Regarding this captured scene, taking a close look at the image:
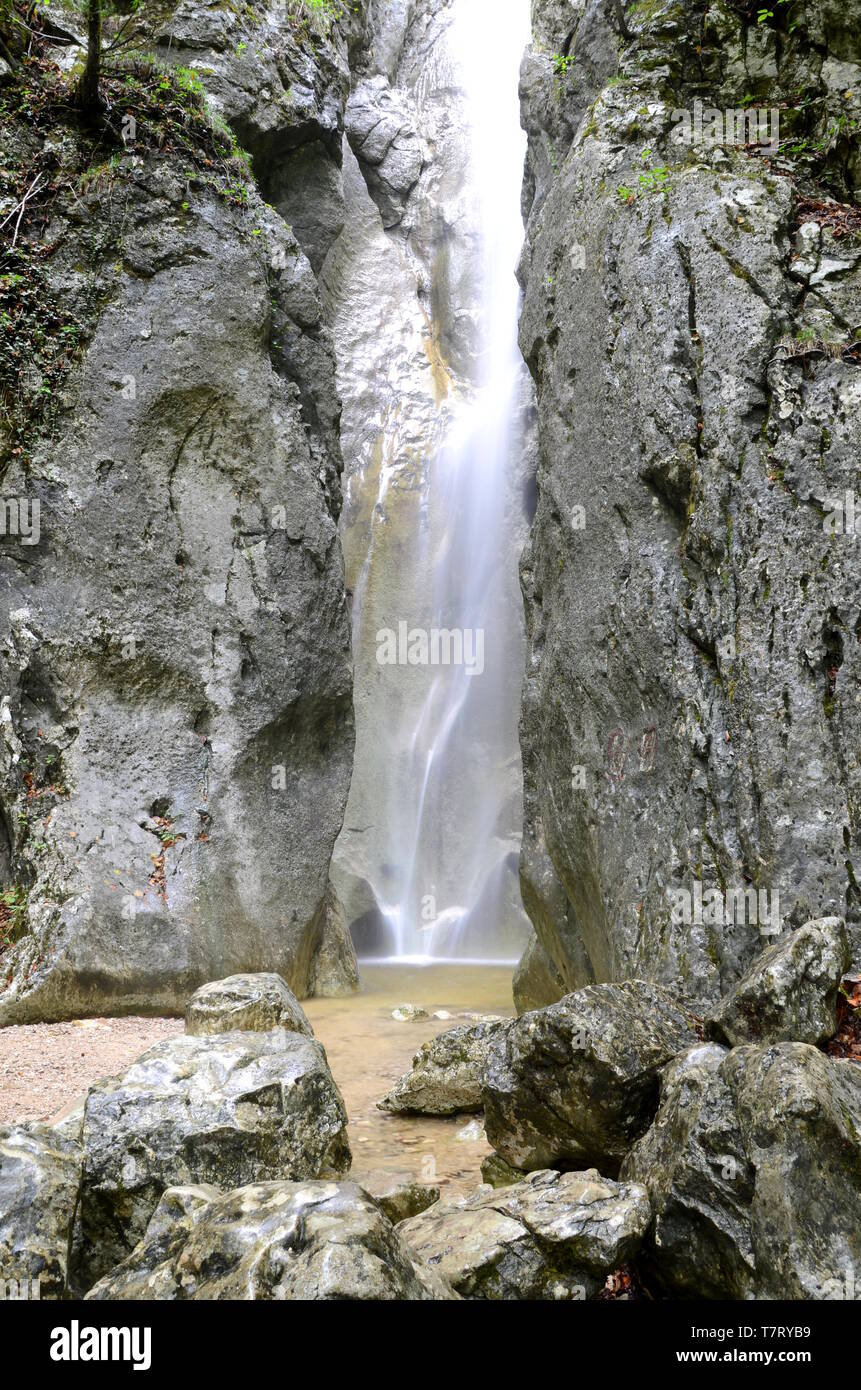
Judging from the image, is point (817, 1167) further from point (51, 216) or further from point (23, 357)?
point (51, 216)

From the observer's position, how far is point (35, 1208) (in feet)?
10.4

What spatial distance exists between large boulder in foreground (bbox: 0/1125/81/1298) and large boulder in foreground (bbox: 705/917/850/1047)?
2.72 meters

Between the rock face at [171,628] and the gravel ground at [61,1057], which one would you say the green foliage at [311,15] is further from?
the gravel ground at [61,1057]

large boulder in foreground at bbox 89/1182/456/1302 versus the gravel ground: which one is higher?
large boulder in foreground at bbox 89/1182/456/1302

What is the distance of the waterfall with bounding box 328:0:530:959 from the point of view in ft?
50.2

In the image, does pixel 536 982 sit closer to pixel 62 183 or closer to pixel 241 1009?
pixel 241 1009

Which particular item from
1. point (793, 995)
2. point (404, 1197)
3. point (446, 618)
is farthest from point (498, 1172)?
point (446, 618)

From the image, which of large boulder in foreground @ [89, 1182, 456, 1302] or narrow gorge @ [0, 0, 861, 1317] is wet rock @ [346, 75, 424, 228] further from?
large boulder in foreground @ [89, 1182, 456, 1302]

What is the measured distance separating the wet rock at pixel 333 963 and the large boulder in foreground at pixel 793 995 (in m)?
6.88

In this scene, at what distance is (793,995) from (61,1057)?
492 cm

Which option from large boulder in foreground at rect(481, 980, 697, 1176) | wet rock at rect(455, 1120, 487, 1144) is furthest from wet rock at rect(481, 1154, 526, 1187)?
wet rock at rect(455, 1120, 487, 1144)
